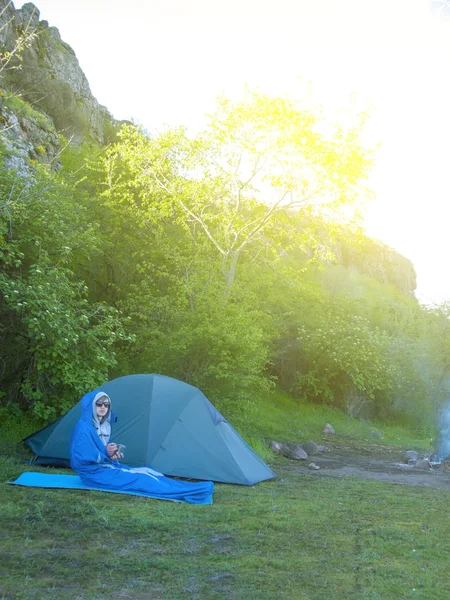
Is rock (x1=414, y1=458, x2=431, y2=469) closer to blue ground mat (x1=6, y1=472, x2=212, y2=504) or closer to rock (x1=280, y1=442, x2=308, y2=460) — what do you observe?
rock (x1=280, y1=442, x2=308, y2=460)

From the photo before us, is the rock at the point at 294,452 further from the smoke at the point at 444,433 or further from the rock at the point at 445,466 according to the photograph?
the smoke at the point at 444,433

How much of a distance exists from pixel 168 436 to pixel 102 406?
167 centimetres

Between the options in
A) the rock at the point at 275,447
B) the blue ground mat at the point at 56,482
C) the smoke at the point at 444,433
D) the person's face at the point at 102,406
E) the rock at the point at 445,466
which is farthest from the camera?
the smoke at the point at 444,433

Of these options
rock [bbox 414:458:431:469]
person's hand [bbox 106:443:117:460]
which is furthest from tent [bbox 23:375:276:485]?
rock [bbox 414:458:431:469]

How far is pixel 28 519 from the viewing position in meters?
6.65

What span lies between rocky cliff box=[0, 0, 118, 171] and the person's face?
1408 cm

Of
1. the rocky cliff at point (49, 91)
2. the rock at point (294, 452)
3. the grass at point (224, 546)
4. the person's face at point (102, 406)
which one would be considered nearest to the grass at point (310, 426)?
the rock at point (294, 452)

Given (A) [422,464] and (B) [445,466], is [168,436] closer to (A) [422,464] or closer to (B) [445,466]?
(A) [422,464]

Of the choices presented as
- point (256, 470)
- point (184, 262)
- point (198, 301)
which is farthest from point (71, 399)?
point (184, 262)

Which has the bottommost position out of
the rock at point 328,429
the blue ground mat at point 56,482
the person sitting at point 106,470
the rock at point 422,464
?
the blue ground mat at point 56,482

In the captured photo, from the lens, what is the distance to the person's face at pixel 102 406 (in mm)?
9602

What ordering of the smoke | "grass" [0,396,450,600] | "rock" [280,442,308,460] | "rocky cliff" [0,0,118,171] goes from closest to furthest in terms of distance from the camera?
"grass" [0,396,450,600] < "rock" [280,442,308,460] < the smoke < "rocky cliff" [0,0,118,171]

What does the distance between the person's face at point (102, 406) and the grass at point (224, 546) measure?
4.76ft

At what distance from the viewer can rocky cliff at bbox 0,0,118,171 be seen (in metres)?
23.6
